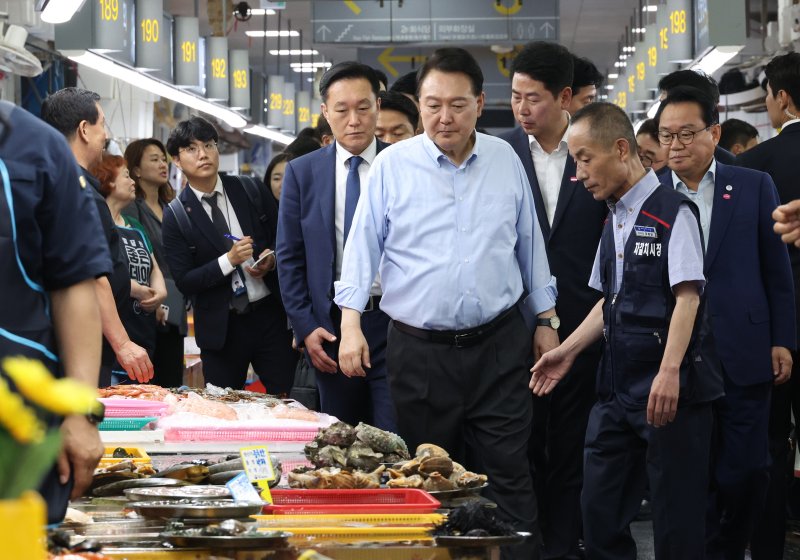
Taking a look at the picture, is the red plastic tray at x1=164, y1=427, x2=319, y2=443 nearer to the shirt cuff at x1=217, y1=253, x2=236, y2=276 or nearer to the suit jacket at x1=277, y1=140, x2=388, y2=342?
the suit jacket at x1=277, y1=140, x2=388, y2=342

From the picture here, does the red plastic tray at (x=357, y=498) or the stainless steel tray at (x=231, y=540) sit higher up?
the stainless steel tray at (x=231, y=540)

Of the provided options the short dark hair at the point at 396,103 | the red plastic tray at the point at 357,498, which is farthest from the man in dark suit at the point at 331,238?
the red plastic tray at the point at 357,498

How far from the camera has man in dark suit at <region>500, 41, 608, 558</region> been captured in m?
4.96

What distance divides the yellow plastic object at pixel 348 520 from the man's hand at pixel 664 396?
1.27 meters

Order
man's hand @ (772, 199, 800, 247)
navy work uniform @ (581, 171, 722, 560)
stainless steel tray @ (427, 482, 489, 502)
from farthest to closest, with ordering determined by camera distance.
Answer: navy work uniform @ (581, 171, 722, 560) < man's hand @ (772, 199, 800, 247) < stainless steel tray @ (427, 482, 489, 502)

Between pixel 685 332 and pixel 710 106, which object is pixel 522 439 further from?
pixel 710 106

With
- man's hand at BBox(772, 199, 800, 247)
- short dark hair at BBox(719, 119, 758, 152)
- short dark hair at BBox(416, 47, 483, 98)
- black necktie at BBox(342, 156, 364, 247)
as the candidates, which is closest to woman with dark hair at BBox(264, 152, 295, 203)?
short dark hair at BBox(719, 119, 758, 152)

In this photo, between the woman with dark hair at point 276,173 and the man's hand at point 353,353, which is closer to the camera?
the man's hand at point 353,353

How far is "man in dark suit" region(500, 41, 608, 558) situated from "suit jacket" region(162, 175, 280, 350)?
172cm

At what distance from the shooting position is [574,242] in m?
4.96

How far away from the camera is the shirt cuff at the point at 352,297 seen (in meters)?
4.12

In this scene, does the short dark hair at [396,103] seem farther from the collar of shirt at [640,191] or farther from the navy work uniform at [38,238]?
the navy work uniform at [38,238]

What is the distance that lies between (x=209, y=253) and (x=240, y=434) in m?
2.47

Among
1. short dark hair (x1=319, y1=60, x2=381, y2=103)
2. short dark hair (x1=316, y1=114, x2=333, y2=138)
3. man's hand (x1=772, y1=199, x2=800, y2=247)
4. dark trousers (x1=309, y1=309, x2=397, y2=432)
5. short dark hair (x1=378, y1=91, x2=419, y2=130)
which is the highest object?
short dark hair (x1=319, y1=60, x2=381, y2=103)
